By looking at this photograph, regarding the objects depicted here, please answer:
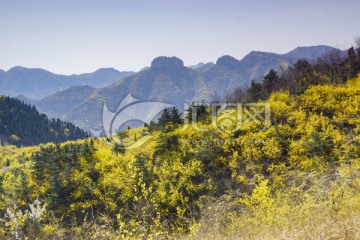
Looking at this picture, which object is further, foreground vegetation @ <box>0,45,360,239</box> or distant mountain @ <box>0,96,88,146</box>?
distant mountain @ <box>0,96,88,146</box>

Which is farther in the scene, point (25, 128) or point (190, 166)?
point (25, 128)

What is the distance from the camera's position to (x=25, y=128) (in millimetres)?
168125

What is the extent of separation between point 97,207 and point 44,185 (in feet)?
25.8

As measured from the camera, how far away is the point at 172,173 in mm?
23609

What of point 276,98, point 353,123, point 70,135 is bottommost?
point 70,135

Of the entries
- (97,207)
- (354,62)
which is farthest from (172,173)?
(354,62)

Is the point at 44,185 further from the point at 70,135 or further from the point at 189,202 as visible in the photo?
the point at 70,135

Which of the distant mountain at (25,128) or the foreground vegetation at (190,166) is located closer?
the foreground vegetation at (190,166)

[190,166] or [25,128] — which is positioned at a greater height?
[190,166]

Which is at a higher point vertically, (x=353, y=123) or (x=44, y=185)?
(x=353, y=123)

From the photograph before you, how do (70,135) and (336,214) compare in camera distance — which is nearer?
(336,214)

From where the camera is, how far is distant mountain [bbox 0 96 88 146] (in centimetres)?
16225

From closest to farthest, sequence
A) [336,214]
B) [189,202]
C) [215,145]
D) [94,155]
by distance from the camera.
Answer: [336,214]
[189,202]
[215,145]
[94,155]

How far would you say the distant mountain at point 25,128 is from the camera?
532ft
